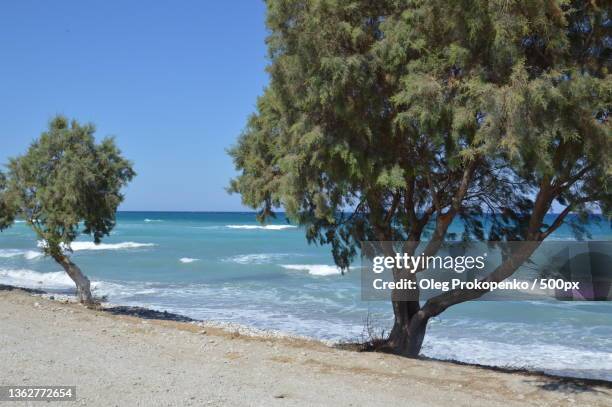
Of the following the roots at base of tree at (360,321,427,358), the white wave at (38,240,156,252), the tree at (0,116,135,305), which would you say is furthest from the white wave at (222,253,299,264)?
the roots at base of tree at (360,321,427,358)

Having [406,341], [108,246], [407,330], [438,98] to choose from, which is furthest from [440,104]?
[108,246]

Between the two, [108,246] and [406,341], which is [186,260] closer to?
[108,246]

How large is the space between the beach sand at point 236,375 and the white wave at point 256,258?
88.0ft

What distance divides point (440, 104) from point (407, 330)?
5.01 m

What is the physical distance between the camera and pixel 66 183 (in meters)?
14.4

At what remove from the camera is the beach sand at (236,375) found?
5.97 m

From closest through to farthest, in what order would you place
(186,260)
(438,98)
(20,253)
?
(438,98) → (186,260) → (20,253)

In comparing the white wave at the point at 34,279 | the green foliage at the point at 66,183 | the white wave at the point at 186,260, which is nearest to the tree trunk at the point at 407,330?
the green foliage at the point at 66,183

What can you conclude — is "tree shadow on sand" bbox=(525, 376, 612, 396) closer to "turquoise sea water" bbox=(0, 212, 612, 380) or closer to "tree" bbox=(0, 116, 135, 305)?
"turquoise sea water" bbox=(0, 212, 612, 380)

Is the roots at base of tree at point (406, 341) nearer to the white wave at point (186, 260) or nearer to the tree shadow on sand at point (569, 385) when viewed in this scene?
the tree shadow on sand at point (569, 385)

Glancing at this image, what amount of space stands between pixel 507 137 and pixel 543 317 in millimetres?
14646

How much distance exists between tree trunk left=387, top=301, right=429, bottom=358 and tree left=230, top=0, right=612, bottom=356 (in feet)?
0.82

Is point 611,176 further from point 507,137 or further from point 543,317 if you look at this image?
point 543,317

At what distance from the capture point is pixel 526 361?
12.9m
